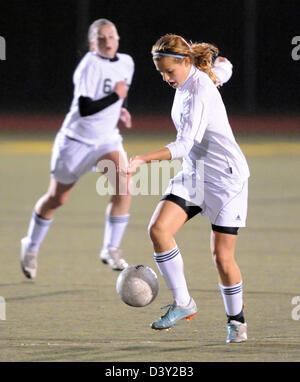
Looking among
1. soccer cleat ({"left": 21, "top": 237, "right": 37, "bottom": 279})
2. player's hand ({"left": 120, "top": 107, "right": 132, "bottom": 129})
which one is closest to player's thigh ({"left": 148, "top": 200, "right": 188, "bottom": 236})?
soccer cleat ({"left": 21, "top": 237, "right": 37, "bottom": 279})

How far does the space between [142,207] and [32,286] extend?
4619mm

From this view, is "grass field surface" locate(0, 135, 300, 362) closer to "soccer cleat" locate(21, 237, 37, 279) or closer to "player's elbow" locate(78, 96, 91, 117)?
"soccer cleat" locate(21, 237, 37, 279)

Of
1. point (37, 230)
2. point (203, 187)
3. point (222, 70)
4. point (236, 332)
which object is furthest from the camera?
point (37, 230)

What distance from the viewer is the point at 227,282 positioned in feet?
17.6

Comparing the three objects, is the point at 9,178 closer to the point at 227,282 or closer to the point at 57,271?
the point at 57,271

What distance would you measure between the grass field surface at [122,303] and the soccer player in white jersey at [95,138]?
0.36 m

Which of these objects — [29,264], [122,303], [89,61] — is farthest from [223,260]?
[89,61]

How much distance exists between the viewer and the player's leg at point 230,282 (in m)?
5.31

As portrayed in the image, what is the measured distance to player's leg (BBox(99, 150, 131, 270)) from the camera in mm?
7809

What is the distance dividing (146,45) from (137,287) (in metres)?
21.4

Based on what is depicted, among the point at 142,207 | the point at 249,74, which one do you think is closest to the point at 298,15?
the point at 249,74

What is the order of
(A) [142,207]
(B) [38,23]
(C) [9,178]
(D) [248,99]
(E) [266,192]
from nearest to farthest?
(A) [142,207]
(E) [266,192]
(C) [9,178]
(D) [248,99]
(B) [38,23]

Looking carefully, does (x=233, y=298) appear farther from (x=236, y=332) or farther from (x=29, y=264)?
(x=29, y=264)

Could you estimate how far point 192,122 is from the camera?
516 centimetres
